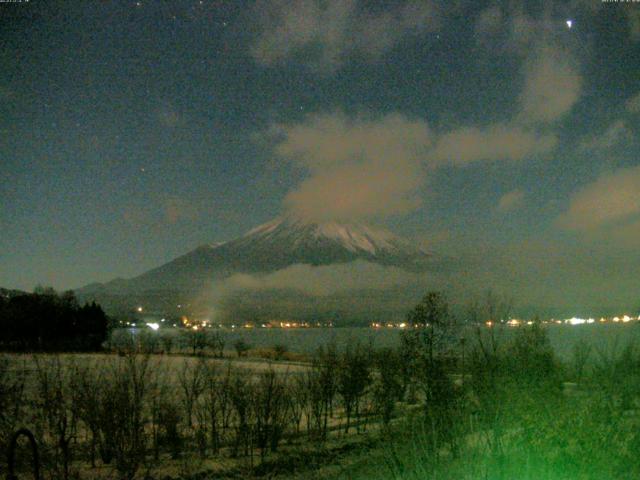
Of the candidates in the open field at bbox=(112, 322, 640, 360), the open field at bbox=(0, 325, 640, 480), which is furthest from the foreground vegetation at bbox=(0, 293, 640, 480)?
the open field at bbox=(112, 322, 640, 360)

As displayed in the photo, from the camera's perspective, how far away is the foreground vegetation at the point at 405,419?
625 cm

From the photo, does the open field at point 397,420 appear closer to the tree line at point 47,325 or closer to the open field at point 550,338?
the open field at point 550,338

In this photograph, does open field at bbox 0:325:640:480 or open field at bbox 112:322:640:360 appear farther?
open field at bbox 112:322:640:360

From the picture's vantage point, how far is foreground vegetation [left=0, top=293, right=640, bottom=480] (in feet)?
20.5

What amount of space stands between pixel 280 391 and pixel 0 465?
616 cm

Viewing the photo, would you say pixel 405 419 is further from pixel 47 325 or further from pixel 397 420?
pixel 47 325

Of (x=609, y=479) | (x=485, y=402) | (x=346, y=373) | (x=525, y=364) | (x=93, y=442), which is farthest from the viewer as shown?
(x=346, y=373)

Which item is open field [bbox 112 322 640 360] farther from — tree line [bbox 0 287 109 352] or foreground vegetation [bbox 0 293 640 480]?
tree line [bbox 0 287 109 352]

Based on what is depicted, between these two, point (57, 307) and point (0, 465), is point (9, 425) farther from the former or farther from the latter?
point (57, 307)

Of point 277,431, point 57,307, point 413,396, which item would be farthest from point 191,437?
point 57,307

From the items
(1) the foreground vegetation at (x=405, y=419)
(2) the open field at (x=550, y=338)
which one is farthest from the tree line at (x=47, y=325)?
(1) the foreground vegetation at (x=405, y=419)

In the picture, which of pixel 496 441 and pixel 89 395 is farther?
pixel 89 395

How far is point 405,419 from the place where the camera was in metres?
9.73

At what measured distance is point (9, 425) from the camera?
11898mm
